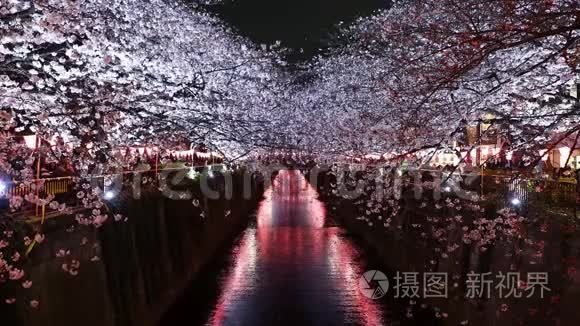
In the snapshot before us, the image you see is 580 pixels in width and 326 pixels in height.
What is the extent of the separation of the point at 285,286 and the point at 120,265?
8372 millimetres

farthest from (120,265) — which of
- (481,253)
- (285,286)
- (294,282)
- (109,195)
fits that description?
(294,282)

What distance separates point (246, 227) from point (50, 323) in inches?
1044

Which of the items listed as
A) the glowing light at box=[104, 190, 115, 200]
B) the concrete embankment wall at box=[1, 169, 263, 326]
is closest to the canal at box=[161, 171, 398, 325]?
the concrete embankment wall at box=[1, 169, 263, 326]

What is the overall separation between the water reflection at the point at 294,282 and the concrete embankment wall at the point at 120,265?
166 centimetres

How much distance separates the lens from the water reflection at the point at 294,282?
1659 cm

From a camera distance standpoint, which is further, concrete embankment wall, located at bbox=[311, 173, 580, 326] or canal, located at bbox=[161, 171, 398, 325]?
canal, located at bbox=[161, 171, 398, 325]

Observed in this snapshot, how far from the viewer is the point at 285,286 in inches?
779

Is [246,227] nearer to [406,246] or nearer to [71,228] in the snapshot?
[406,246]

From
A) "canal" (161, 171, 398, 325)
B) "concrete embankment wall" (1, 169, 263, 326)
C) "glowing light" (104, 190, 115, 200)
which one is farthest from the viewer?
"canal" (161, 171, 398, 325)

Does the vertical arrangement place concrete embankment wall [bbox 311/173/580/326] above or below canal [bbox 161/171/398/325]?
above

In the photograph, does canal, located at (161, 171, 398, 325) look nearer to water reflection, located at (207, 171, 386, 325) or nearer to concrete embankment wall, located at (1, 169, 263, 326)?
water reflection, located at (207, 171, 386, 325)

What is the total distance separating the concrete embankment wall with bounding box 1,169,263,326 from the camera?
8070mm

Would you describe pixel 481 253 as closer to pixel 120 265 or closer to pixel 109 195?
pixel 120 265

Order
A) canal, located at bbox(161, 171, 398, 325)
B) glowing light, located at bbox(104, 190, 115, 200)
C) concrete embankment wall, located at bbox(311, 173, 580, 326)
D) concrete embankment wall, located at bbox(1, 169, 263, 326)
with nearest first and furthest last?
concrete embankment wall, located at bbox(1, 169, 263, 326) < concrete embankment wall, located at bbox(311, 173, 580, 326) < glowing light, located at bbox(104, 190, 115, 200) < canal, located at bbox(161, 171, 398, 325)
